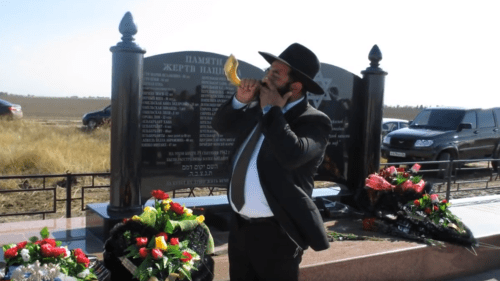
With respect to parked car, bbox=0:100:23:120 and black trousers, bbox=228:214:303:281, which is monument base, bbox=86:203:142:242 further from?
parked car, bbox=0:100:23:120

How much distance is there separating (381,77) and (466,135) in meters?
7.81

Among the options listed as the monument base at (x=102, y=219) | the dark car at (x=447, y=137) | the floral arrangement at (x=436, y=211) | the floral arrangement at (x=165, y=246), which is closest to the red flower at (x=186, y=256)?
the floral arrangement at (x=165, y=246)

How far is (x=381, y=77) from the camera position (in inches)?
255

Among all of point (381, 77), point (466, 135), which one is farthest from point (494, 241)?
point (466, 135)

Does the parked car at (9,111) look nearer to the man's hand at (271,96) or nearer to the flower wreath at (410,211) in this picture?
the flower wreath at (410,211)

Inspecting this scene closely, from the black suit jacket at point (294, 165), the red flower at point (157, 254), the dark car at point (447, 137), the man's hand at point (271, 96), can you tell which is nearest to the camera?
the black suit jacket at point (294, 165)

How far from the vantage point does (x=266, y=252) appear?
280 centimetres

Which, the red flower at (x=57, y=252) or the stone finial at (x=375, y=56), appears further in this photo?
the stone finial at (x=375, y=56)

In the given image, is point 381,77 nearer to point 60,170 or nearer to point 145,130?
point 145,130

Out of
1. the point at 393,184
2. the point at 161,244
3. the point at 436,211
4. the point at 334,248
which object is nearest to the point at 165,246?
the point at 161,244

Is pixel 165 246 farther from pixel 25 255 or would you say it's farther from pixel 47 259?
pixel 25 255

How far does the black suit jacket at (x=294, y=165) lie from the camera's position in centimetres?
258

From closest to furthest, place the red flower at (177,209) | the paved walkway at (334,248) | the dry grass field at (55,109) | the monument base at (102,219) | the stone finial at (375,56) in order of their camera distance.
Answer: the red flower at (177,209), the paved walkway at (334,248), the monument base at (102,219), the stone finial at (375,56), the dry grass field at (55,109)

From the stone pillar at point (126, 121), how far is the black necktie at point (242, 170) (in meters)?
2.00
